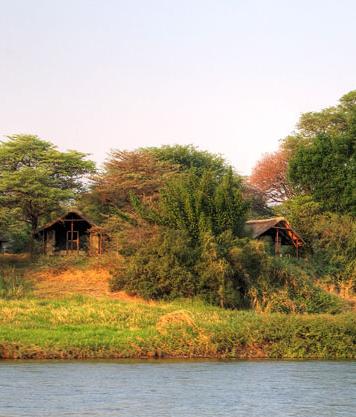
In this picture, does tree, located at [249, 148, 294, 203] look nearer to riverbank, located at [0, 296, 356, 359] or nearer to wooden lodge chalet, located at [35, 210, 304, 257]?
wooden lodge chalet, located at [35, 210, 304, 257]

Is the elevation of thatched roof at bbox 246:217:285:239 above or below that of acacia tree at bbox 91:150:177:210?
below

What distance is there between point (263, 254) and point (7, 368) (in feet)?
49.0

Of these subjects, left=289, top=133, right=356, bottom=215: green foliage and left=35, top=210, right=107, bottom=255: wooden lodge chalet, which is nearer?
left=35, top=210, right=107, bottom=255: wooden lodge chalet

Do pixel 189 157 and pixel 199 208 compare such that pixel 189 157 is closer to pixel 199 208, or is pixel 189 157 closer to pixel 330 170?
pixel 330 170

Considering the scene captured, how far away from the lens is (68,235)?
47406 mm

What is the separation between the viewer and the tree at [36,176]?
46.2m

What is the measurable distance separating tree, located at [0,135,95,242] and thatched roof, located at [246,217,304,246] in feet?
32.8

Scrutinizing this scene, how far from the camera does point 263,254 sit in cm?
3522

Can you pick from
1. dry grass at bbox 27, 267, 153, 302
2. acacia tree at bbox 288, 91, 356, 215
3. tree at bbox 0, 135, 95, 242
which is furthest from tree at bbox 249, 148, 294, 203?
dry grass at bbox 27, 267, 153, 302

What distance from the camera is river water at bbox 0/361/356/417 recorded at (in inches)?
690

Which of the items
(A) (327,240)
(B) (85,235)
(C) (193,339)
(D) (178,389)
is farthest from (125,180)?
(D) (178,389)

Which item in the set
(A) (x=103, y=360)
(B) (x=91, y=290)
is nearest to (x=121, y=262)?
(B) (x=91, y=290)

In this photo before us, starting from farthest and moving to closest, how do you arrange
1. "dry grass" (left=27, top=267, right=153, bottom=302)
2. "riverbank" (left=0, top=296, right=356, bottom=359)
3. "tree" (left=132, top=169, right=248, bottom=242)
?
"tree" (left=132, top=169, right=248, bottom=242)
"dry grass" (left=27, top=267, right=153, bottom=302)
"riverbank" (left=0, top=296, right=356, bottom=359)

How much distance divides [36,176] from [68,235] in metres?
3.70
